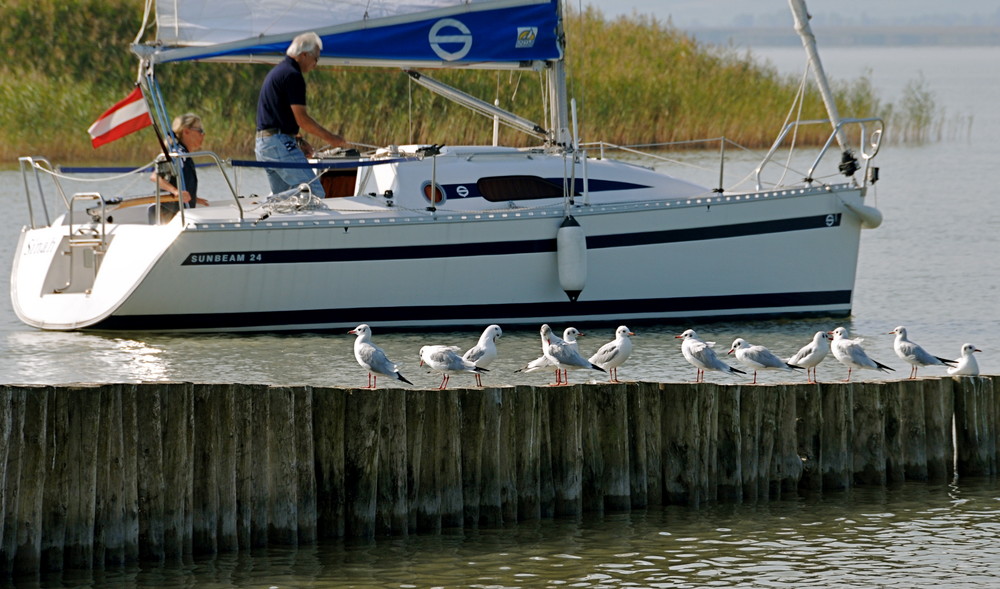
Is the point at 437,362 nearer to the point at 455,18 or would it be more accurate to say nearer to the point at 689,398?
the point at 689,398

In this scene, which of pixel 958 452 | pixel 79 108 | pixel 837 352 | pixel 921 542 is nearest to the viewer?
pixel 921 542

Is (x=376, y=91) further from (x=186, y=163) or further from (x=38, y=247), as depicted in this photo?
(x=38, y=247)

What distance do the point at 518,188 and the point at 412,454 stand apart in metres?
6.58

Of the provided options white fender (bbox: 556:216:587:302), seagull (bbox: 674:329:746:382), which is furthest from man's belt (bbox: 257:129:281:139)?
seagull (bbox: 674:329:746:382)

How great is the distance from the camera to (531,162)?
15773 mm

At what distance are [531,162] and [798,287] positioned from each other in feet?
10.4

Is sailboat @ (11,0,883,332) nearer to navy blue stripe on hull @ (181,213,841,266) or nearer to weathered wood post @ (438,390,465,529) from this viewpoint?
navy blue stripe on hull @ (181,213,841,266)

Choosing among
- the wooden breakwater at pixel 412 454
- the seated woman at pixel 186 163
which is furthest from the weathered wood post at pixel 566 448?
the seated woman at pixel 186 163

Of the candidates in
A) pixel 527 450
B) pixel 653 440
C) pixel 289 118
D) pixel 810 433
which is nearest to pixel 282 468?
pixel 527 450

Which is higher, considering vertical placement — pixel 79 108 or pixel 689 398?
pixel 79 108

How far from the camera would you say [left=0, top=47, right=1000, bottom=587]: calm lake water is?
899 centimetres

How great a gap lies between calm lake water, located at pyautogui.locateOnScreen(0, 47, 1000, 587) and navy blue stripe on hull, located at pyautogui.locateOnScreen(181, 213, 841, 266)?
0.73 meters

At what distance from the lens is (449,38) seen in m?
15.0

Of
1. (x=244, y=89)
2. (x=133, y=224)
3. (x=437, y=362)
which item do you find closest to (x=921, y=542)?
(x=437, y=362)
